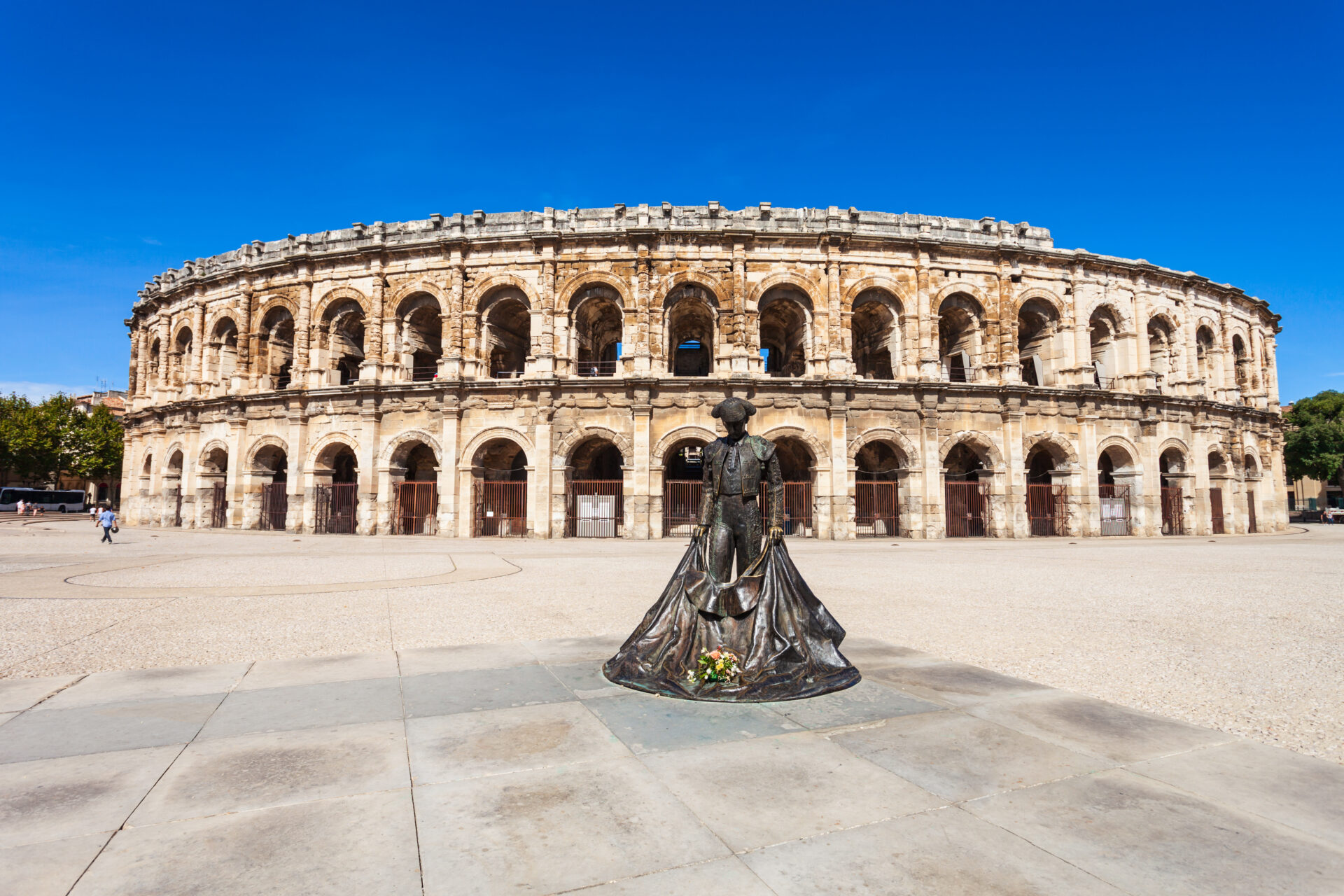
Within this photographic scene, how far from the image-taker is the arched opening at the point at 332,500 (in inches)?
851

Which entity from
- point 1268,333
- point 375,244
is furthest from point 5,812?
point 1268,333

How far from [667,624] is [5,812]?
3319 millimetres

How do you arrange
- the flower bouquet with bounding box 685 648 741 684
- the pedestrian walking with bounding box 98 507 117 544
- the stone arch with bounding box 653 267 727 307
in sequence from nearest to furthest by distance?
1. the flower bouquet with bounding box 685 648 741 684
2. the pedestrian walking with bounding box 98 507 117 544
3. the stone arch with bounding box 653 267 727 307

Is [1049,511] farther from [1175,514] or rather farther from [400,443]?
[400,443]

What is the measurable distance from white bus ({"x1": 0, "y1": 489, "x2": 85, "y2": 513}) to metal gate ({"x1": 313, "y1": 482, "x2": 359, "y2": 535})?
25137 mm

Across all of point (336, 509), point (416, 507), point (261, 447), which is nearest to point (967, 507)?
point (416, 507)

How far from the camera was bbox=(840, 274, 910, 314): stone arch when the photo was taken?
20.9 m

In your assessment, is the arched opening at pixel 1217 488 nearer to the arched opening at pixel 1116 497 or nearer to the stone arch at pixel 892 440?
the arched opening at pixel 1116 497

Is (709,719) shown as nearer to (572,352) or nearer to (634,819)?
(634,819)

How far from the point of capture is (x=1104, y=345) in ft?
77.2

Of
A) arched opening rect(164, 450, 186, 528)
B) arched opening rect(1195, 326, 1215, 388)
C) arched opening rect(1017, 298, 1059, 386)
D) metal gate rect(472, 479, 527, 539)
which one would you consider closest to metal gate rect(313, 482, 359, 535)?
metal gate rect(472, 479, 527, 539)

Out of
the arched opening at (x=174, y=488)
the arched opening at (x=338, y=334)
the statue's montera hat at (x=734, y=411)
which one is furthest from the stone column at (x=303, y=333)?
the statue's montera hat at (x=734, y=411)

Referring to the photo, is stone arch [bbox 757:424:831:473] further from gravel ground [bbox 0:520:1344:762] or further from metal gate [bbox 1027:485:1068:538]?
metal gate [bbox 1027:485:1068:538]

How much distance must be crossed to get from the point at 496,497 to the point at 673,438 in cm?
652
